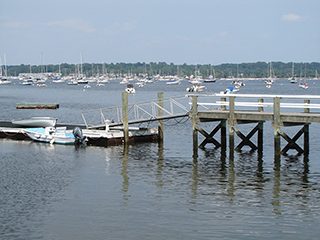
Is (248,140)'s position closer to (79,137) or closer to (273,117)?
(273,117)

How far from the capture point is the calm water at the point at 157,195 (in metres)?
15.5

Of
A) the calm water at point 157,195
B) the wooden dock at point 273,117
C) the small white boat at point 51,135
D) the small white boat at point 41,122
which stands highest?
the wooden dock at point 273,117

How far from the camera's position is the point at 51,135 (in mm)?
33500

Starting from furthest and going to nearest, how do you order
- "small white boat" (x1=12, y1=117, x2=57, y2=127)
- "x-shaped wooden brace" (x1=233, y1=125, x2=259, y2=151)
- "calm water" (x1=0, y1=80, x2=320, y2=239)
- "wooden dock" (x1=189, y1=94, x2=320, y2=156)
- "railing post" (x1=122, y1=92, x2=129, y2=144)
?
"small white boat" (x1=12, y1=117, x2=57, y2=127) < "railing post" (x1=122, y1=92, x2=129, y2=144) < "x-shaped wooden brace" (x1=233, y1=125, x2=259, y2=151) < "wooden dock" (x1=189, y1=94, x2=320, y2=156) < "calm water" (x1=0, y1=80, x2=320, y2=239)

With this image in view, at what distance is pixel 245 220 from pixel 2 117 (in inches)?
1986

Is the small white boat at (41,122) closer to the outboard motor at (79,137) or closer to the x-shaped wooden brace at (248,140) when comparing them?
the outboard motor at (79,137)

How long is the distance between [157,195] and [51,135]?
16631mm

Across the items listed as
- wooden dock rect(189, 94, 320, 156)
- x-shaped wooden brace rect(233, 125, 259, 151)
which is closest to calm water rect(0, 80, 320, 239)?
x-shaped wooden brace rect(233, 125, 259, 151)

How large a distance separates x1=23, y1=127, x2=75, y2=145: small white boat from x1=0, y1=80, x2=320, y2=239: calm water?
3013 millimetres

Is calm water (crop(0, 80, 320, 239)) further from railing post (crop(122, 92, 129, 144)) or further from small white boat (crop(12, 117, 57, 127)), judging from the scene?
small white boat (crop(12, 117, 57, 127))

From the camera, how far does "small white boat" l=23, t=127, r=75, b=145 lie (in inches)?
1297

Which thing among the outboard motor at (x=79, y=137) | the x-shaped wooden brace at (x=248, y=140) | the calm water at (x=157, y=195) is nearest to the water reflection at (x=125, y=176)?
the calm water at (x=157, y=195)

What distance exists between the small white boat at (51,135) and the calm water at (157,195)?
119 inches

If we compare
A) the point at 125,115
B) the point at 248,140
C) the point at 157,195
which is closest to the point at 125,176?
the point at 157,195
